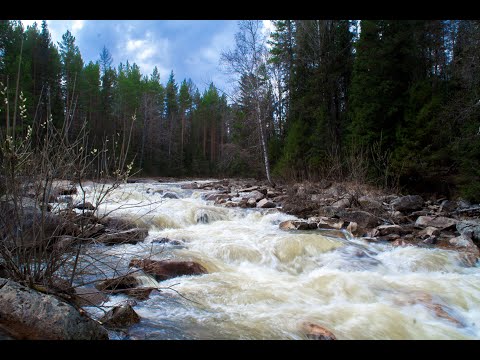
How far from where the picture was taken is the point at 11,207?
3.50m

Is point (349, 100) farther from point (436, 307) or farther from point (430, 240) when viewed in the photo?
point (436, 307)

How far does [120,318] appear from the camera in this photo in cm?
346

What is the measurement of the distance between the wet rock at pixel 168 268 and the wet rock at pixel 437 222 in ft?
23.1

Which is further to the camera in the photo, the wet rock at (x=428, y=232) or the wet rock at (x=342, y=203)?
the wet rock at (x=342, y=203)

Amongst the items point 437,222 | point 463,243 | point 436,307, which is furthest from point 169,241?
point 437,222

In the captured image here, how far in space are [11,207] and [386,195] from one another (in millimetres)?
12598

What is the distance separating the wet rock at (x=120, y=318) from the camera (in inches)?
132

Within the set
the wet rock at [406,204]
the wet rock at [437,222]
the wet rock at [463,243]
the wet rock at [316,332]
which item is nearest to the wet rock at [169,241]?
the wet rock at [316,332]

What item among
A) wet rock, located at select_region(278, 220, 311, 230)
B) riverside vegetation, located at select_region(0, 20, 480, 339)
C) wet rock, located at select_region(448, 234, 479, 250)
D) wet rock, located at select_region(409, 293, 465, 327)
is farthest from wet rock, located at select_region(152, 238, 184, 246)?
wet rock, located at select_region(448, 234, 479, 250)

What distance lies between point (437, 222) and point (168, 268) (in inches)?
313

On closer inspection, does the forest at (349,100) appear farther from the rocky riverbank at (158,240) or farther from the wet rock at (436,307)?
the wet rock at (436,307)

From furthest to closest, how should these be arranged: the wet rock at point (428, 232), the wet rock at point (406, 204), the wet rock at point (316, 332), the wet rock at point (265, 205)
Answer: the wet rock at point (265, 205) → the wet rock at point (406, 204) → the wet rock at point (428, 232) → the wet rock at point (316, 332)
